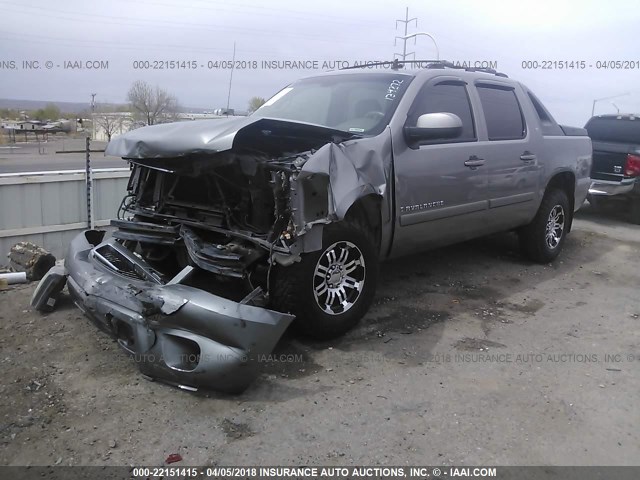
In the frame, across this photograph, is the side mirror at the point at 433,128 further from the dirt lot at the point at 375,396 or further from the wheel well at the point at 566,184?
the wheel well at the point at 566,184

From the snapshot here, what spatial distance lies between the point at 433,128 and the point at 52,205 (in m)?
5.13

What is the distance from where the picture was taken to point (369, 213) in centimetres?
414

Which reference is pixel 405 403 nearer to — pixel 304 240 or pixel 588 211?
pixel 304 240

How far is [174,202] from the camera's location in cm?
414

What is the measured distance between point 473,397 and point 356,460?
986mm

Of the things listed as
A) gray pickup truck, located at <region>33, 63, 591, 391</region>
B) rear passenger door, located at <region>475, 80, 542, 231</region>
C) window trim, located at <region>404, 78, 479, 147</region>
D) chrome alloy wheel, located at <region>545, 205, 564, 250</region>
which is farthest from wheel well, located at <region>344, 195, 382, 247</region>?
chrome alloy wheel, located at <region>545, 205, 564, 250</region>

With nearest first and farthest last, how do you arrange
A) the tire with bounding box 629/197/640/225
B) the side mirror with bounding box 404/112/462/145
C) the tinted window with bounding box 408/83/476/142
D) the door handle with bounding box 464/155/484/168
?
the side mirror with bounding box 404/112/462/145 → the tinted window with bounding box 408/83/476/142 → the door handle with bounding box 464/155/484/168 → the tire with bounding box 629/197/640/225

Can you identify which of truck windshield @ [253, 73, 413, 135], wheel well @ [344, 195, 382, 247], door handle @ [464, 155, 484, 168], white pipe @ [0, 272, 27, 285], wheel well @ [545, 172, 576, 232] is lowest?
white pipe @ [0, 272, 27, 285]

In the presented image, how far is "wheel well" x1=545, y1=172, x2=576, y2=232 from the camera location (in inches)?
248

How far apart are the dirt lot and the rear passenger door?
107 centimetres

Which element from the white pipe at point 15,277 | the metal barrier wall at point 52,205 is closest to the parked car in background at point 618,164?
the metal barrier wall at point 52,205

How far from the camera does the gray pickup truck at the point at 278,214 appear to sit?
3.13m

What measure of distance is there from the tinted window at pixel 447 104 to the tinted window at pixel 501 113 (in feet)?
0.94

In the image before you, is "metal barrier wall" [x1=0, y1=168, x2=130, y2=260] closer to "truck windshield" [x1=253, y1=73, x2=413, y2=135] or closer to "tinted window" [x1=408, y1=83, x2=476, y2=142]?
"truck windshield" [x1=253, y1=73, x2=413, y2=135]
